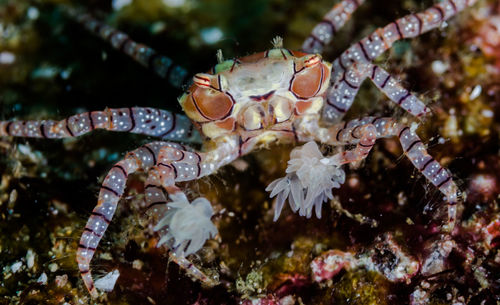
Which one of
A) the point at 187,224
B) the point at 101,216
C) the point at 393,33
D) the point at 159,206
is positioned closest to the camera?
the point at 187,224

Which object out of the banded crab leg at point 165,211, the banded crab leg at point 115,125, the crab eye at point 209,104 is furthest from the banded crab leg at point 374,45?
the banded crab leg at point 165,211

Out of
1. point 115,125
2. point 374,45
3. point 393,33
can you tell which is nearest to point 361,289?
point 374,45

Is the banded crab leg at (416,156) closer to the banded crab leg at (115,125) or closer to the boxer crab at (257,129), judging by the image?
the boxer crab at (257,129)

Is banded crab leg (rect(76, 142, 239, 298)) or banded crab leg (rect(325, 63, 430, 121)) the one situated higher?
banded crab leg (rect(325, 63, 430, 121))

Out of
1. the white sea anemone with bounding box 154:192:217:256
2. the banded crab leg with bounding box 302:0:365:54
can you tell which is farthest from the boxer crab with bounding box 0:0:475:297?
the banded crab leg with bounding box 302:0:365:54

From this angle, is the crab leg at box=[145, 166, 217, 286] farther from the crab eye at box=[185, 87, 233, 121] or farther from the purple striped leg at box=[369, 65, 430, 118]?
the purple striped leg at box=[369, 65, 430, 118]

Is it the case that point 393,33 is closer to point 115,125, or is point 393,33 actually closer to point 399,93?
point 399,93

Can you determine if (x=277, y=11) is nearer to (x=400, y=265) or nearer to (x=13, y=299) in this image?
(x=400, y=265)
